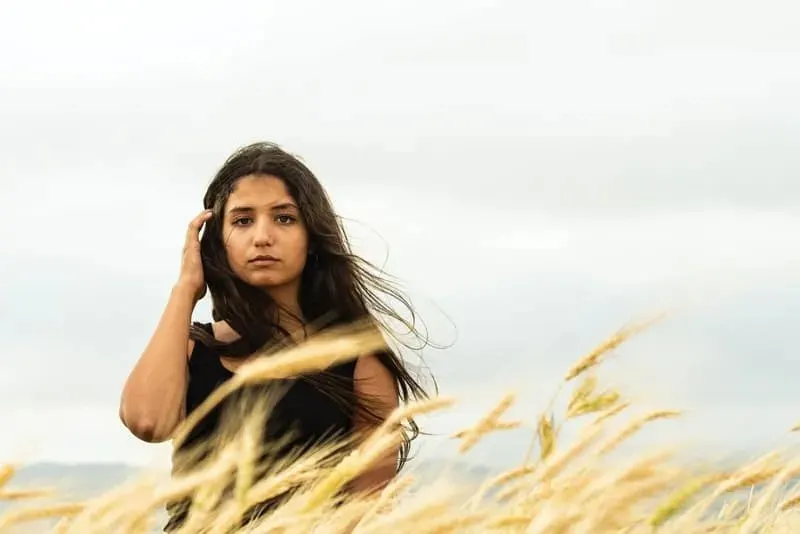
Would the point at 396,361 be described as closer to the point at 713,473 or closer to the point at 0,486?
the point at 713,473

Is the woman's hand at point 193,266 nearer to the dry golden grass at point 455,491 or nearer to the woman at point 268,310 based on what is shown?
the woman at point 268,310

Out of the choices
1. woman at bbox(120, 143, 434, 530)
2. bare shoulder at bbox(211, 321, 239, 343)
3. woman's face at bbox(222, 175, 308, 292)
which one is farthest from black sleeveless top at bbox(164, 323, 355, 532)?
woman's face at bbox(222, 175, 308, 292)

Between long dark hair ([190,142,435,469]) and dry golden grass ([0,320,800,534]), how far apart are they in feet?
4.57

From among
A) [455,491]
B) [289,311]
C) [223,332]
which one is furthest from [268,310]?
[455,491]

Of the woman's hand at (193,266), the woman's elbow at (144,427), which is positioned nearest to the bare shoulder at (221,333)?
the woman's hand at (193,266)

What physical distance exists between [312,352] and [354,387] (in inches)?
60.2

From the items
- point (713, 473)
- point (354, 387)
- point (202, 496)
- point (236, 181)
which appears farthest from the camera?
point (236, 181)

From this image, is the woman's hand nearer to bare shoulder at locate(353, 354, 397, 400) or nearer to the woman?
the woman

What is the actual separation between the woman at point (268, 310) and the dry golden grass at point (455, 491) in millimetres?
1205

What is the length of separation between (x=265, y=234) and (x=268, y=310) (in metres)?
0.24

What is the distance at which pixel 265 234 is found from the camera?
10.7 ft

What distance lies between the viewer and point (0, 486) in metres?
1.67

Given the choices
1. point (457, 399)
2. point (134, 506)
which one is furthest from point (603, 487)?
point (134, 506)

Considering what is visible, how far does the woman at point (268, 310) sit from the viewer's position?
10.6 feet
